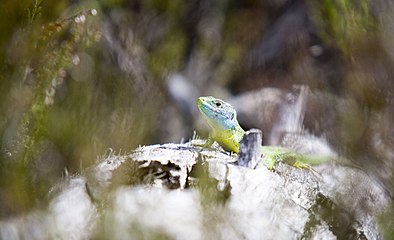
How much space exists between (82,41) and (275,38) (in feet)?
7.99

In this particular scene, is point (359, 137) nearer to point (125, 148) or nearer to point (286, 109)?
point (125, 148)

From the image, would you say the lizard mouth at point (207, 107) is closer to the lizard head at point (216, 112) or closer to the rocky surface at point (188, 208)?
the lizard head at point (216, 112)

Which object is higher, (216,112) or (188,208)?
(188,208)

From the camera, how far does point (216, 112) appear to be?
418 cm

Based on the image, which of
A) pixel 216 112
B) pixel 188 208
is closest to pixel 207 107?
pixel 216 112

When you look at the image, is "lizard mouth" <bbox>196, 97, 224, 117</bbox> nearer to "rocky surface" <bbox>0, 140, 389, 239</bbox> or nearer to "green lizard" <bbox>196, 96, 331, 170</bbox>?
"green lizard" <bbox>196, 96, 331, 170</bbox>

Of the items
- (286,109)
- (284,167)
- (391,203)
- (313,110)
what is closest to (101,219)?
(391,203)

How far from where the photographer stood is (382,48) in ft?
7.27

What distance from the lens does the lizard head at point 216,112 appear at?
4.16 metres

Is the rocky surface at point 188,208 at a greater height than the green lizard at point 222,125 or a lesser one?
greater

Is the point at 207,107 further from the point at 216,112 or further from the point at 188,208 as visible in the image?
the point at 188,208

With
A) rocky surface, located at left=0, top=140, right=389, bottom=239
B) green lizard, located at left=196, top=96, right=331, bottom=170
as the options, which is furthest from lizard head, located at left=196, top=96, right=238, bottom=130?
rocky surface, located at left=0, top=140, right=389, bottom=239

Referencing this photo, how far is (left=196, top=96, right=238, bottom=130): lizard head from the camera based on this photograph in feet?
13.6

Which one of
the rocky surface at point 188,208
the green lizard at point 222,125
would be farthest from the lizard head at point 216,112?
the rocky surface at point 188,208
